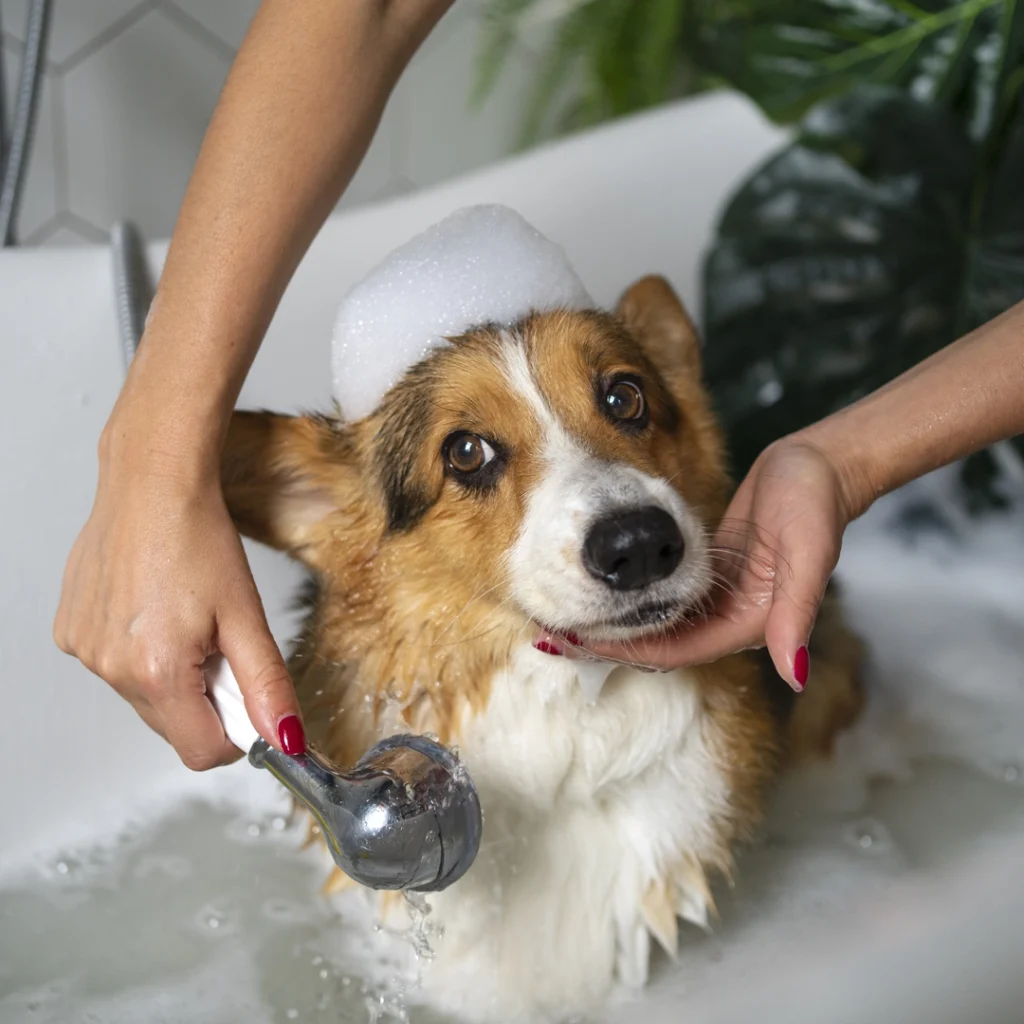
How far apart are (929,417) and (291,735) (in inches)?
27.9

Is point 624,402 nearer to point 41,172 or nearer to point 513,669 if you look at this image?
point 513,669

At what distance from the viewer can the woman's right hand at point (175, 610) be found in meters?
1.06

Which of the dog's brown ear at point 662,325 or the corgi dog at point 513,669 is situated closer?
the corgi dog at point 513,669

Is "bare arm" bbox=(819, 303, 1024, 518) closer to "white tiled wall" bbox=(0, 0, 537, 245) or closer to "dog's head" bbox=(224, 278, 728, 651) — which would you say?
"dog's head" bbox=(224, 278, 728, 651)

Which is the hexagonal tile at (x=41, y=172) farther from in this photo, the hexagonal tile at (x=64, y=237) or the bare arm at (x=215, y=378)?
the bare arm at (x=215, y=378)

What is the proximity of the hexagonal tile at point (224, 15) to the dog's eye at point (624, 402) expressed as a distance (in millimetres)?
1686

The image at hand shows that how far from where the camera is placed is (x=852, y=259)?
207 cm

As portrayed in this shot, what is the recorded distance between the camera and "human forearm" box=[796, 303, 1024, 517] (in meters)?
1.22

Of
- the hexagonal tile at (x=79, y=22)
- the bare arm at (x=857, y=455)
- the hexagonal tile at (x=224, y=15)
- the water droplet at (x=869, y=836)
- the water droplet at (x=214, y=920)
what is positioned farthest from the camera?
the hexagonal tile at (x=224, y=15)

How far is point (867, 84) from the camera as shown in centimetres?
205

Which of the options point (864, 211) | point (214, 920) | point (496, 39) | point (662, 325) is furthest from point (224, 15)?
point (214, 920)

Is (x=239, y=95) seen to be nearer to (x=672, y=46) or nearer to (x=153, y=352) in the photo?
(x=153, y=352)

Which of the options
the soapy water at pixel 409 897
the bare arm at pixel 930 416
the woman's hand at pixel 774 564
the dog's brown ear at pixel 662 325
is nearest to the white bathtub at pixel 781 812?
the soapy water at pixel 409 897

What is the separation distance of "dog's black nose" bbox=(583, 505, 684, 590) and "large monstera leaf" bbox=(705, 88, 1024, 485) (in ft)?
3.21
